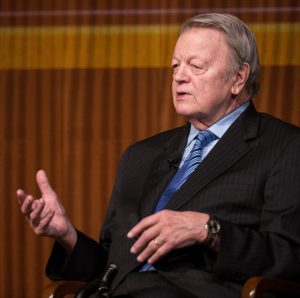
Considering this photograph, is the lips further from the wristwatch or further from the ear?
the wristwatch

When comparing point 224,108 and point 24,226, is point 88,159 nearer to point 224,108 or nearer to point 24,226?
point 24,226

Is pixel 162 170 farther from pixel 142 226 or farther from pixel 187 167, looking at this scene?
pixel 142 226

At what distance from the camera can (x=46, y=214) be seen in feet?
6.53

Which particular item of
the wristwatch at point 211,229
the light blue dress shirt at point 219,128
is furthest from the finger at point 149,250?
the light blue dress shirt at point 219,128

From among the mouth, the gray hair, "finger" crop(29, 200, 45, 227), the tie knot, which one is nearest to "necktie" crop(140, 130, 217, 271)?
the tie knot

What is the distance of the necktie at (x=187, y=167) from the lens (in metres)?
2.11

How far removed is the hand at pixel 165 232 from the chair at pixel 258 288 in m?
0.17

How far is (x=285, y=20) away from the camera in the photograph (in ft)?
10.0

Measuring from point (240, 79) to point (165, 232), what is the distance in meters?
0.60

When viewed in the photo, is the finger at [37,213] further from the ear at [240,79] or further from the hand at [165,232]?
the ear at [240,79]

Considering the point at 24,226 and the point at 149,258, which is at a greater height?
the point at 149,258

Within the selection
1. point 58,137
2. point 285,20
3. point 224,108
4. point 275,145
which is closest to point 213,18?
point 224,108

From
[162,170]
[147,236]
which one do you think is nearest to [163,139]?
[162,170]

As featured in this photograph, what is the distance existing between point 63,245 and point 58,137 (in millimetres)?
1113
